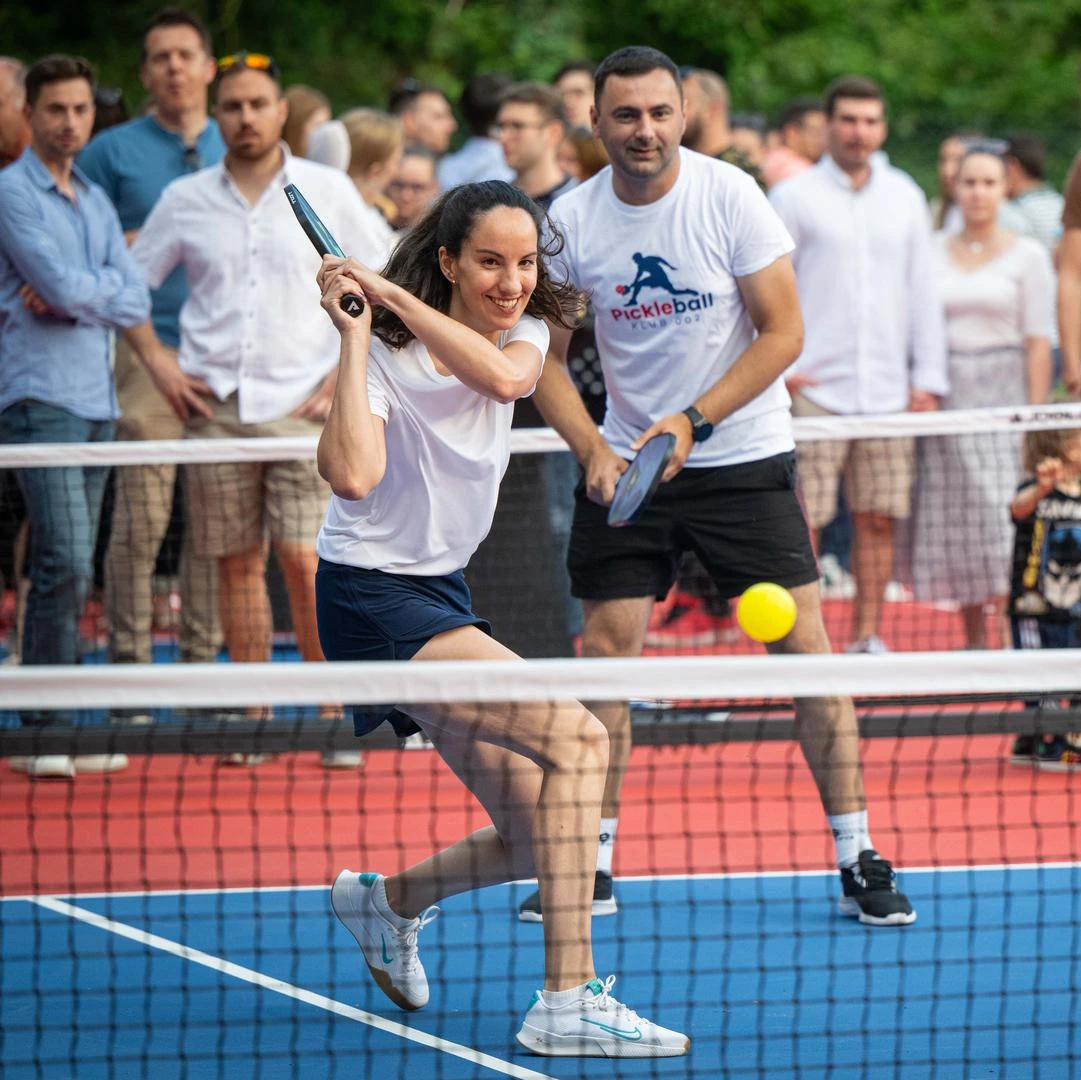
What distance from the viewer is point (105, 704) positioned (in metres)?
3.38

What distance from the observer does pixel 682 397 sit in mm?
5168

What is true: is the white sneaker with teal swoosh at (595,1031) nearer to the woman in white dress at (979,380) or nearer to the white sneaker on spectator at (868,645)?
the white sneaker on spectator at (868,645)

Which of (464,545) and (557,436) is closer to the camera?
(464,545)

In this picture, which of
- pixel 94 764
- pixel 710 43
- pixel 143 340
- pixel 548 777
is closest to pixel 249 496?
pixel 143 340

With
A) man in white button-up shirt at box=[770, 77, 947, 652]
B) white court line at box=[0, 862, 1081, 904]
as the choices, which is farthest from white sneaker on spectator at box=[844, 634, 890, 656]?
white court line at box=[0, 862, 1081, 904]

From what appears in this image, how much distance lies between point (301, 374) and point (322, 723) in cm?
134

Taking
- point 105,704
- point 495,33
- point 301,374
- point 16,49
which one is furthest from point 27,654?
point 495,33

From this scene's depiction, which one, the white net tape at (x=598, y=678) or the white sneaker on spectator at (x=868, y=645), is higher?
the white net tape at (x=598, y=678)

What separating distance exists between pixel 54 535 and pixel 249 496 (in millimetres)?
726

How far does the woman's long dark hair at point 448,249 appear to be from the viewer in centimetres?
410

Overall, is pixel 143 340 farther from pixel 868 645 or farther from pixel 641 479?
pixel 868 645

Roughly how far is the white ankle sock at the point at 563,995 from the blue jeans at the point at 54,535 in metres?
3.25

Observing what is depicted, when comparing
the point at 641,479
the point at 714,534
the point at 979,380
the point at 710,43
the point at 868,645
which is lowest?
the point at 868,645

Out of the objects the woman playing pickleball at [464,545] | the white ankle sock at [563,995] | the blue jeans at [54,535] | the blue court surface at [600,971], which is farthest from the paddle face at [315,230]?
the blue jeans at [54,535]
